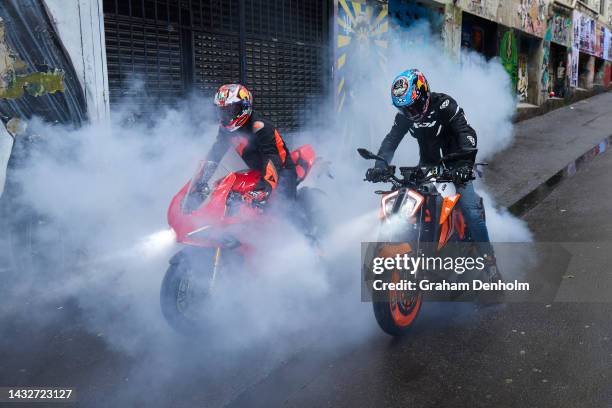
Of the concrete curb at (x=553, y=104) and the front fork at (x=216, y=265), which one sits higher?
the front fork at (x=216, y=265)

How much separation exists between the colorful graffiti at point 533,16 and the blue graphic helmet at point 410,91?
16.1m

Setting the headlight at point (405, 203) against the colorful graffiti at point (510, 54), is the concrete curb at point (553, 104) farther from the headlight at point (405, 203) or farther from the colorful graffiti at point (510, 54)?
the headlight at point (405, 203)

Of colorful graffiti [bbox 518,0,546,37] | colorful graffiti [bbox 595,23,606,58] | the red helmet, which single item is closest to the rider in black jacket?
the red helmet

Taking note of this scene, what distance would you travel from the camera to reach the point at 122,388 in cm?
334

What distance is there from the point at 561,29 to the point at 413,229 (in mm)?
22227

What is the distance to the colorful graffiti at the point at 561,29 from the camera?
21.8 metres

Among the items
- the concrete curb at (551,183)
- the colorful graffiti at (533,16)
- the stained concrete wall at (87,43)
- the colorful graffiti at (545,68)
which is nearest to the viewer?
the stained concrete wall at (87,43)

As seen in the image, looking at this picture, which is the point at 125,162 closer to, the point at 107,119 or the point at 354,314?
the point at 107,119

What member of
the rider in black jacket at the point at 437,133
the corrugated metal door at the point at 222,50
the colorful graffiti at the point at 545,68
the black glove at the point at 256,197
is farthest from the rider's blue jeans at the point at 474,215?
the colorful graffiti at the point at 545,68

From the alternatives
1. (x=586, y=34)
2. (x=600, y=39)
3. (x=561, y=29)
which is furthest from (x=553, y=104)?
(x=600, y=39)

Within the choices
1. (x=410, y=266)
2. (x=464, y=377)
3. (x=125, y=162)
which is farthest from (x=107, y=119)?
(x=464, y=377)

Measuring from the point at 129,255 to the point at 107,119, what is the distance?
143 centimetres

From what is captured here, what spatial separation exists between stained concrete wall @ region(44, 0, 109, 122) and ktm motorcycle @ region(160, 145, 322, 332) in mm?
2463

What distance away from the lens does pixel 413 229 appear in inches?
147
